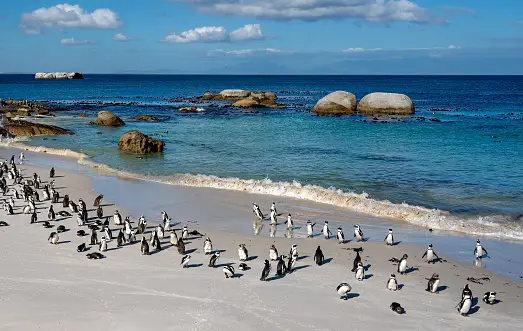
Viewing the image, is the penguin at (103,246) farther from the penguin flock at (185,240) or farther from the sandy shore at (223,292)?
the sandy shore at (223,292)

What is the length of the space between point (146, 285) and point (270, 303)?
10.4ft

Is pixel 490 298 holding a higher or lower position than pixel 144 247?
lower

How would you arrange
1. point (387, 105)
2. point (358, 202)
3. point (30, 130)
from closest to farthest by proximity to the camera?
point (358, 202)
point (30, 130)
point (387, 105)

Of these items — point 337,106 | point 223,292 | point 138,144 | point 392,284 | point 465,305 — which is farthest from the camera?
point 337,106

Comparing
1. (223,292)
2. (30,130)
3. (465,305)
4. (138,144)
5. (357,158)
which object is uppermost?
(30,130)

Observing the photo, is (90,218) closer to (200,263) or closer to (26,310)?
(200,263)

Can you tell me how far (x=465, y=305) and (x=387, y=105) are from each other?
53014 mm

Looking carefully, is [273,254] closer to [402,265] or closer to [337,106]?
[402,265]

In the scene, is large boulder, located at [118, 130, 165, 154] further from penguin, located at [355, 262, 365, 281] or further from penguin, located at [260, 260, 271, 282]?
penguin, located at [355, 262, 365, 281]

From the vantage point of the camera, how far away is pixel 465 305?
12023 millimetres

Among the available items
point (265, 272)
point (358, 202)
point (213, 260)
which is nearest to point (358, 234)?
point (265, 272)

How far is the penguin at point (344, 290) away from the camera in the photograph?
41.4 feet

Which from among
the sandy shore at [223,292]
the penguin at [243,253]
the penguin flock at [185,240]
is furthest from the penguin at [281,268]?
the penguin at [243,253]

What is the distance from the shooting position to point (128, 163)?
1275 inches
